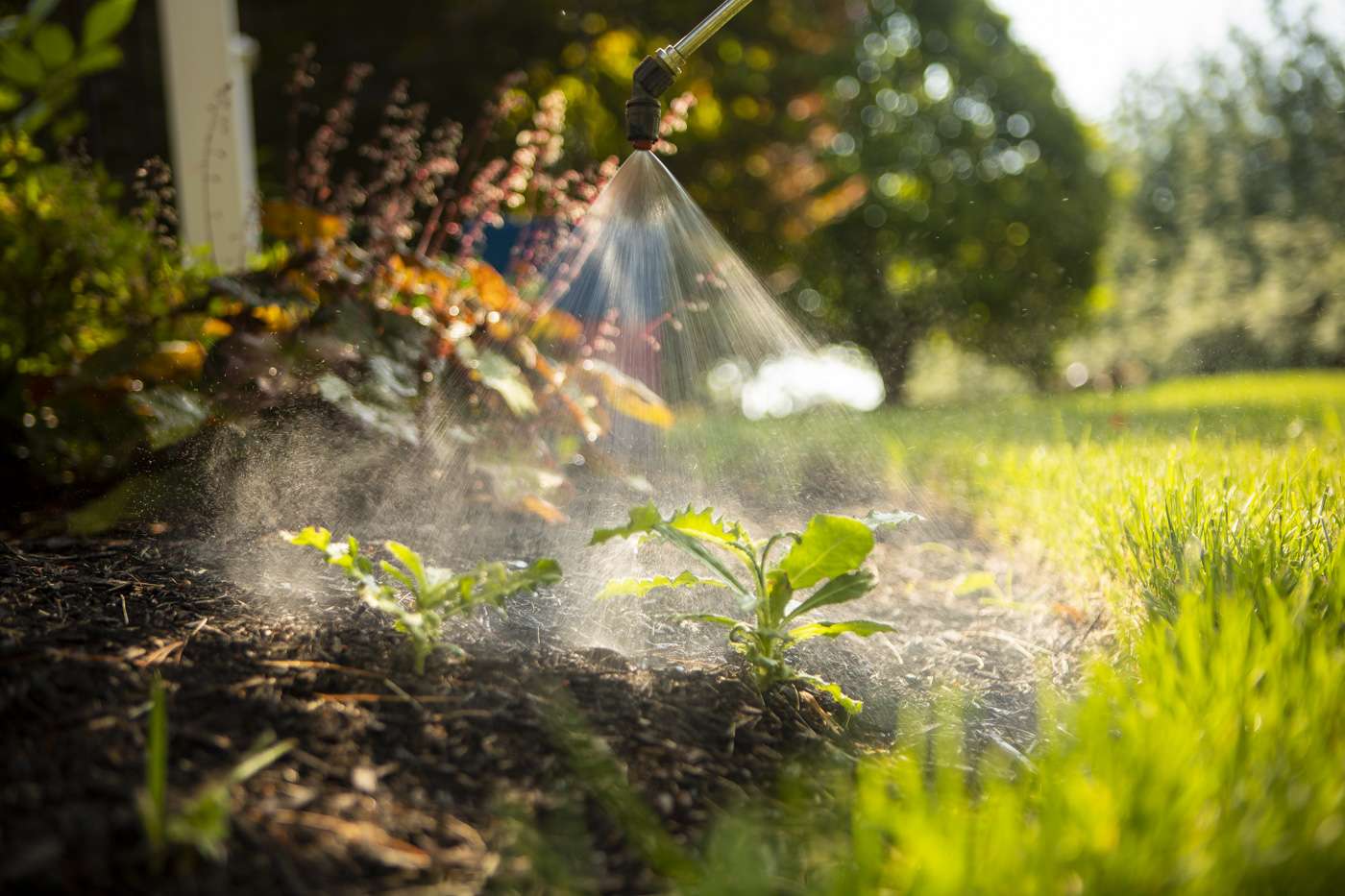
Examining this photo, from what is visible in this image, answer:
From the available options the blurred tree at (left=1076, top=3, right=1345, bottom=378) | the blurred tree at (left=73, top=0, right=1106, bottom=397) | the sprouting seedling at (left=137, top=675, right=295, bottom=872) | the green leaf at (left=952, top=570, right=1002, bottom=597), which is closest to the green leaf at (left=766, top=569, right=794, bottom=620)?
the green leaf at (left=952, top=570, right=1002, bottom=597)

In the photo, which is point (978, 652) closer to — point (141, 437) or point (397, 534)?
point (397, 534)

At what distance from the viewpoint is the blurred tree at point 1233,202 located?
14.6m

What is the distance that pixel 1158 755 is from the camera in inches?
31.9

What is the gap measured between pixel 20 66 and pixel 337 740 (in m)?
0.74

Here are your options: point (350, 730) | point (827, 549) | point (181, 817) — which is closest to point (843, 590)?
point (827, 549)

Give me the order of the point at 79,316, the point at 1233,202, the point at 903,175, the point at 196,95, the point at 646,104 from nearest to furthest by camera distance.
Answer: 1. the point at 646,104
2. the point at 79,316
3. the point at 196,95
4. the point at 903,175
5. the point at 1233,202

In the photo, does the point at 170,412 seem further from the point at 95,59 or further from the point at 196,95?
the point at 196,95

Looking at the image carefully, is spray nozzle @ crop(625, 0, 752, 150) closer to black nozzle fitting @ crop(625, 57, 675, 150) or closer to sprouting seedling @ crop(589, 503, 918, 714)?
black nozzle fitting @ crop(625, 57, 675, 150)

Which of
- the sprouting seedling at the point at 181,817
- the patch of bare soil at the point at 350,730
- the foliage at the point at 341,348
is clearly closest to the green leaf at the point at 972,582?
the patch of bare soil at the point at 350,730

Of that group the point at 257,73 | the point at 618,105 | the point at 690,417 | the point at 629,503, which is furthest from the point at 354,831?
the point at 257,73

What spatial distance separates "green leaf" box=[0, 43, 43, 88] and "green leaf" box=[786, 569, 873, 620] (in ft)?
3.68

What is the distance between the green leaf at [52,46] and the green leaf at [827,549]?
105 centimetres

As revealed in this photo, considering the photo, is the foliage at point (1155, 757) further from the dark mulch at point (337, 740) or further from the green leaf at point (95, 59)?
the green leaf at point (95, 59)

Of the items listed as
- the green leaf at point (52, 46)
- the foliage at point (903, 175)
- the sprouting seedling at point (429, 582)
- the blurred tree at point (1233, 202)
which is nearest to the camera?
the green leaf at point (52, 46)
